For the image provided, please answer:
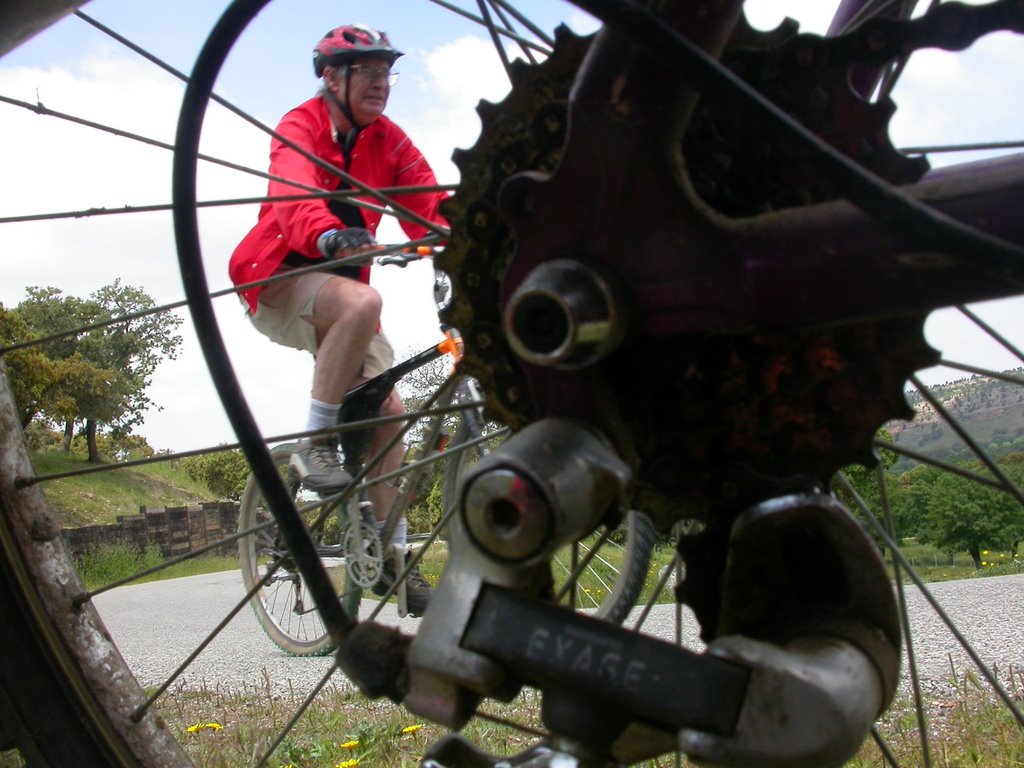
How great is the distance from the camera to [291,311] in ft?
7.54

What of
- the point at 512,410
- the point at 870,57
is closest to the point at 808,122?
the point at 870,57

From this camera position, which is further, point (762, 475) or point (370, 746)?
point (370, 746)

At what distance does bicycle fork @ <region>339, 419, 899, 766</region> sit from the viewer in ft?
1.90

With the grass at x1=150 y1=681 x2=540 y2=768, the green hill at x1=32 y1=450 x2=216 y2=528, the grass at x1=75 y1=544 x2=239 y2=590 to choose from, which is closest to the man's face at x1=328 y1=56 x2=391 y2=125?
the grass at x1=150 y1=681 x2=540 y2=768

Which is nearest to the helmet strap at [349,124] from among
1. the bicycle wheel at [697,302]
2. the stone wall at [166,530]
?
the bicycle wheel at [697,302]

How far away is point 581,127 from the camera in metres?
0.66

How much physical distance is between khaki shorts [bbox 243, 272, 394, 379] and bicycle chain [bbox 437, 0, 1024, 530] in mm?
1510

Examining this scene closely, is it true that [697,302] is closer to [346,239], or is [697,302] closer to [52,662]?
[52,662]

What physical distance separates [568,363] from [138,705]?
2.94 ft

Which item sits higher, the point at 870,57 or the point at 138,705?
the point at 870,57

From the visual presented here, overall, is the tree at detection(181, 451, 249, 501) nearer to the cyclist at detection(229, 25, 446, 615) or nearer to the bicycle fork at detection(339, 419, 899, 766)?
the cyclist at detection(229, 25, 446, 615)

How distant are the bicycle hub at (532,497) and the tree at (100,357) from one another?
44.4 feet

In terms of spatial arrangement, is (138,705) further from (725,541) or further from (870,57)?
(870,57)

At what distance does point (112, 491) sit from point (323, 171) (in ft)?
42.7
